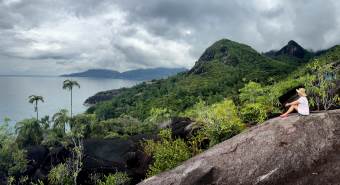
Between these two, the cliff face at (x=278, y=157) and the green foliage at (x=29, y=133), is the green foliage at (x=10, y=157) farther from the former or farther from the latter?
the cliff face at (x=278, y=157)

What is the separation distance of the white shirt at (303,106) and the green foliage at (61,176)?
1198 inches

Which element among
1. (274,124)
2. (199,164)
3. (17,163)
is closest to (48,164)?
(17,163)

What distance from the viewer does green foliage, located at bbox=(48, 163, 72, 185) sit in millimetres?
45562

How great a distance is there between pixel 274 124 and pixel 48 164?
36.7 m

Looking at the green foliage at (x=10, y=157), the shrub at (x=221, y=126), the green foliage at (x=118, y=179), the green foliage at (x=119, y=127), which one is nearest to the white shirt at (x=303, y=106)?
the shrub at (x=221, y=126)

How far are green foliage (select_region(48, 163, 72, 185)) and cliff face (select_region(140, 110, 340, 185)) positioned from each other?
23.6 metres

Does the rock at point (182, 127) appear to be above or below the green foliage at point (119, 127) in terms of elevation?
above

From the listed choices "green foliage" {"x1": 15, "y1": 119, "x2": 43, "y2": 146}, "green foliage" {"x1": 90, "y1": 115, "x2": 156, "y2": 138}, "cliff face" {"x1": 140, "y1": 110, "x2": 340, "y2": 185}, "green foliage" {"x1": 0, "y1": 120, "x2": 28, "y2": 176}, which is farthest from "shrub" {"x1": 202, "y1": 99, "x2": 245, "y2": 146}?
"green foliage" {"x1": 15, "y1": 119, "x2": 43, "y2": 146}

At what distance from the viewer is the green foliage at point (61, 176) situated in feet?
149

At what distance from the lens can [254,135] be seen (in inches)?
982

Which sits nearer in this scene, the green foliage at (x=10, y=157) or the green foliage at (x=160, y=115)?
the green foliage at (x=10, y=157)

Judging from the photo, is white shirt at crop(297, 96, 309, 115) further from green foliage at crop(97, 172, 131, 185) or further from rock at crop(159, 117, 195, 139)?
green foliage at crop(97, 172, 131, 185)

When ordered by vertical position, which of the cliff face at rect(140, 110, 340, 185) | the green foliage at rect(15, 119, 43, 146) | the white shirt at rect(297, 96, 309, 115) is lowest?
the green foliage at rect(15, 119, 43, 146)

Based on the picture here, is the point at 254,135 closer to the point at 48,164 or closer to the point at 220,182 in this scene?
the point at 220,182
